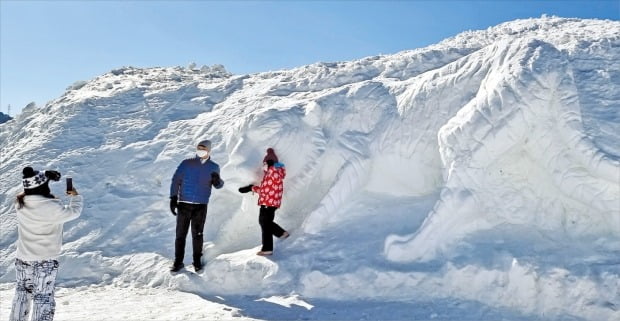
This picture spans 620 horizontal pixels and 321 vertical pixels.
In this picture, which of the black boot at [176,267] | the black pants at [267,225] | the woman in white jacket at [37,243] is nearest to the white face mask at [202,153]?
the black pants at [267,225]

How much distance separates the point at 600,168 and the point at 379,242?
2.16 metres

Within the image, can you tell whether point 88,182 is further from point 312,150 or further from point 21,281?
point 21,281

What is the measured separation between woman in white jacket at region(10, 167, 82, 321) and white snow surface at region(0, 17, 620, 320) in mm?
1174

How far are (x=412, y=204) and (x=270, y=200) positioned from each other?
1.53m

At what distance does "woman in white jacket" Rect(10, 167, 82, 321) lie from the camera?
4.23 metres

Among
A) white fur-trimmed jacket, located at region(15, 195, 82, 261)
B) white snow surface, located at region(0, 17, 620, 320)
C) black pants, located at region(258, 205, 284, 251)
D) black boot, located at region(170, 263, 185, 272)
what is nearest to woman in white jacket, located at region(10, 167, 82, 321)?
white fur-trimmed jacket, located at region(15, 195, 82, 261)

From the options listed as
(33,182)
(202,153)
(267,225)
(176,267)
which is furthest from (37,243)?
(267,225)

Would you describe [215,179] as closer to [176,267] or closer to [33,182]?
[176,267]

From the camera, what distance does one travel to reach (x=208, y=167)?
6.25 metres

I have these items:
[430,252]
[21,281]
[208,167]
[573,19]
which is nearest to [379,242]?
[430,252]

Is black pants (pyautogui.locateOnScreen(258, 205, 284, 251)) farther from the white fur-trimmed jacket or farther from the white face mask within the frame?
the white fur-trimmed jacket

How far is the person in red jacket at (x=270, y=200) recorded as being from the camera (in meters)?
6.11

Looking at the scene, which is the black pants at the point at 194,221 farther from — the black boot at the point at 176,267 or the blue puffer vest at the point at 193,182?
the black boot at the point at 176,267

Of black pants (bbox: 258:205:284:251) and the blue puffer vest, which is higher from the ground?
the blue puffer vest
